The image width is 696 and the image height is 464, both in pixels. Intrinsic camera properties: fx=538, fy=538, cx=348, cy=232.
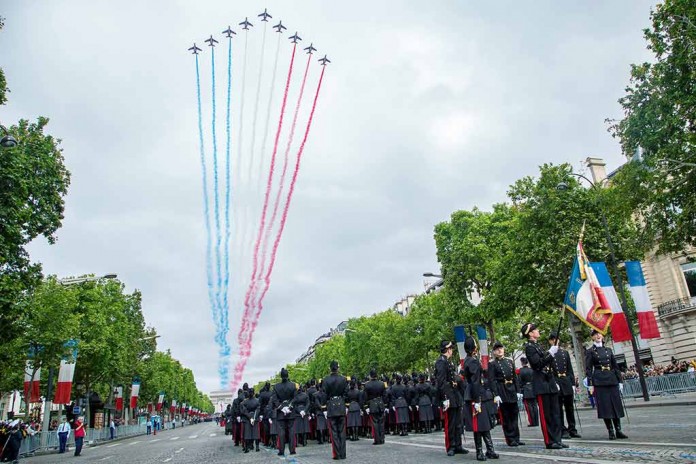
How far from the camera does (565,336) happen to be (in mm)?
50375

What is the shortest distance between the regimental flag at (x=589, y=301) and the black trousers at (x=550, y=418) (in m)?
3.28

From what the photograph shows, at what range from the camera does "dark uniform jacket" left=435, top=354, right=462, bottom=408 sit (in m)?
11.1

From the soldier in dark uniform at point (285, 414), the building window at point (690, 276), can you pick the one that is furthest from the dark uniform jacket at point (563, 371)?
the building window at point (690, 276)

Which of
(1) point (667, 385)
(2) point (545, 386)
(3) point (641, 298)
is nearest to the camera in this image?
(2) point (545, 386)

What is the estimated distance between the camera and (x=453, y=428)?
11.0 m

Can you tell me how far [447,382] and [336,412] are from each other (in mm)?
3643

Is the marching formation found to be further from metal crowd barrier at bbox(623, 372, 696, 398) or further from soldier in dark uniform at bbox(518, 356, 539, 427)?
metal crowd barrier at bbox(623, 372, 696, 398)

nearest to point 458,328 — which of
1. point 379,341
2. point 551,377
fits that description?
point 551,377

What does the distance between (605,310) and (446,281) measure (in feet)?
85.5

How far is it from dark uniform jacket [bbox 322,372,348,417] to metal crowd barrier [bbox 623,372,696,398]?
21189 mm

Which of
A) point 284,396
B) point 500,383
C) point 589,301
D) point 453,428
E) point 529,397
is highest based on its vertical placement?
point 589,301

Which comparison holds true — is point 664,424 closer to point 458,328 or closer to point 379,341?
point 458,328

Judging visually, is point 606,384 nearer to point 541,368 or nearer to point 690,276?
point 541,368

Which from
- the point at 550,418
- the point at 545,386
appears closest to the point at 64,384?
the point at 545,386
